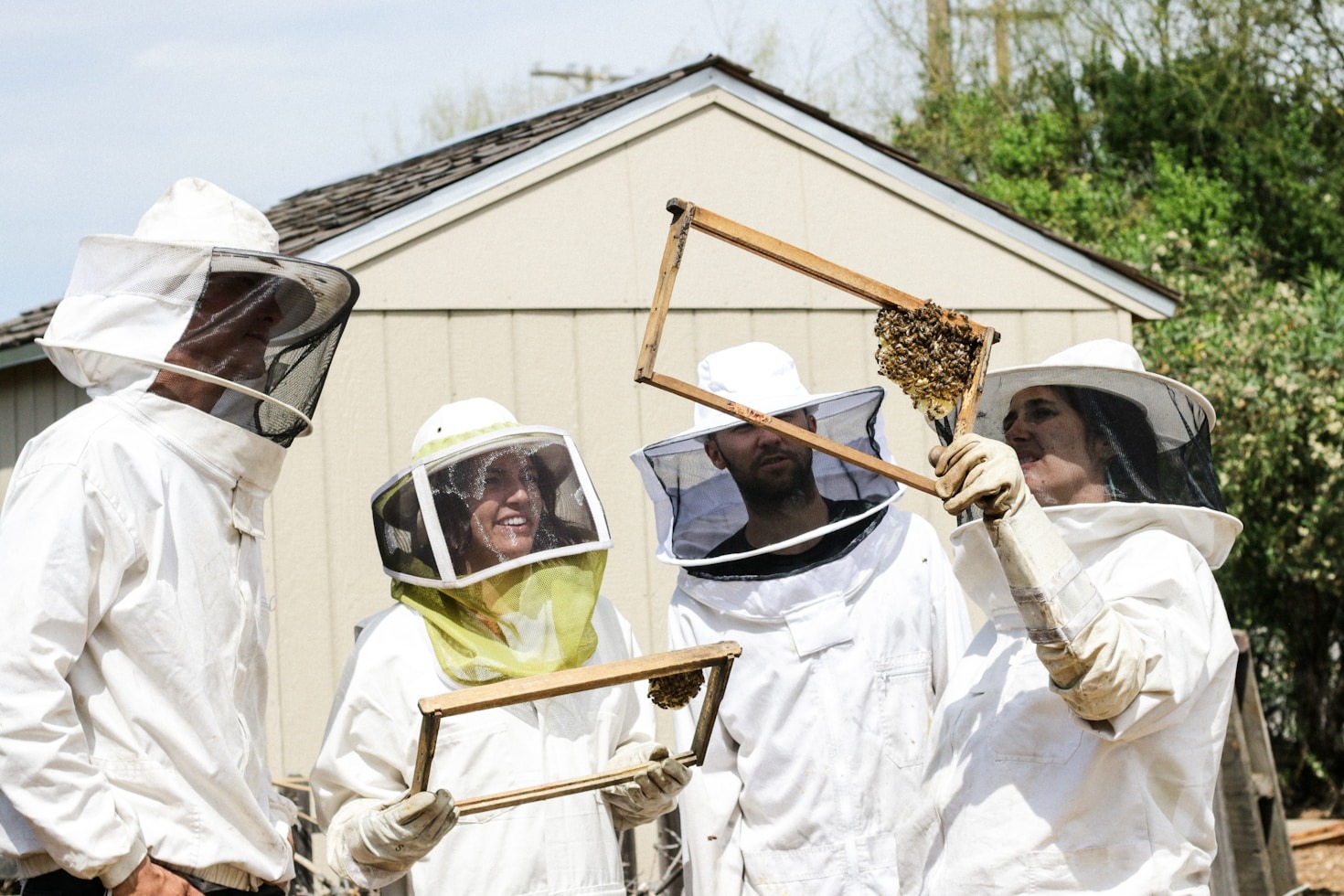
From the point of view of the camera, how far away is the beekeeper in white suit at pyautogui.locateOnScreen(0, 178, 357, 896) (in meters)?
2.47

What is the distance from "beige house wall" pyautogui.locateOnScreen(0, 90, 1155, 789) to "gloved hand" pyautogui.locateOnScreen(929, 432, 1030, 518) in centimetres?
335

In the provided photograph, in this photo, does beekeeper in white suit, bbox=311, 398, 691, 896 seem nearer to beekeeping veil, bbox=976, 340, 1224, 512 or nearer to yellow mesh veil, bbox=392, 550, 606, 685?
yellow mesh veil, bbox=392, 550, 606, 685

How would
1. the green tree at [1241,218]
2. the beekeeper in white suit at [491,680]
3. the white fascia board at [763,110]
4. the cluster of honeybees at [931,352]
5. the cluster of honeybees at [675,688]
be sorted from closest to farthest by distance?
the cluster of honeybees at [931,352] → the cluster of honeybees at [675,688] → the beekeeper in white suit at [491,680] → the white fascia board at [763,110] → the green tree at [1241,218]

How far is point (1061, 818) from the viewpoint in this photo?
8.89 ft

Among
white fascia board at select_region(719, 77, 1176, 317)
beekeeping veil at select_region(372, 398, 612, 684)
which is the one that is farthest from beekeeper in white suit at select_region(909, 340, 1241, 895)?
white fascia board at select_region(719, 77, 1176, 317)

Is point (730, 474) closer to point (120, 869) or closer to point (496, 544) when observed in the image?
point (496, 544)

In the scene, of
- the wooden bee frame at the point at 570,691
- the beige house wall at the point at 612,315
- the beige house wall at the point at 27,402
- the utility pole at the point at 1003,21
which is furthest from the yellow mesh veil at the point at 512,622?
the utility pole at the point at 1003,21

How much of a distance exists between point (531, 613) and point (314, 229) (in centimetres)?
342

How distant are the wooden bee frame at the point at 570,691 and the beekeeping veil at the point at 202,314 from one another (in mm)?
749

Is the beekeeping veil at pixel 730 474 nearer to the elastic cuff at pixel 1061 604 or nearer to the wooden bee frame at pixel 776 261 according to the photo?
the wooden bee frame at pixel 776 261

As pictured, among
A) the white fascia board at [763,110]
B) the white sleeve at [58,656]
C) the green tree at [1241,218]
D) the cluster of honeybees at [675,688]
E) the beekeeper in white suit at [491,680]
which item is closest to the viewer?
the white sleeve at [58,656]

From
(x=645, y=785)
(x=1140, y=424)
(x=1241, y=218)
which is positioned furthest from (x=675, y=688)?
(x=1241, y=218)

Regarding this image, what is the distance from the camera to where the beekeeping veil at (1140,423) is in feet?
9.39

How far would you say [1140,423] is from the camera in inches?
115
